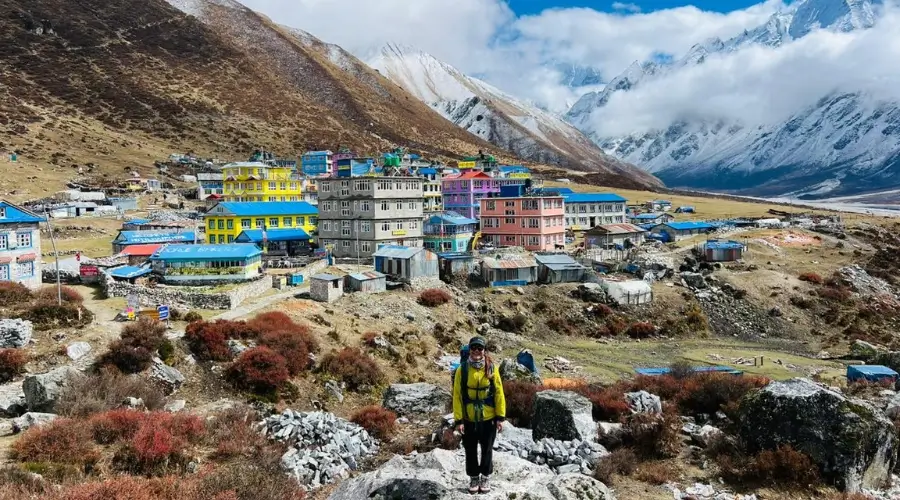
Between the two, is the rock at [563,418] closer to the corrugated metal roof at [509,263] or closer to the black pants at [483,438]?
the black pants at [483,438]

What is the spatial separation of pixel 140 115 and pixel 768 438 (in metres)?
145

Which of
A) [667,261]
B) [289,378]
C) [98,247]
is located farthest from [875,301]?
[98,247]

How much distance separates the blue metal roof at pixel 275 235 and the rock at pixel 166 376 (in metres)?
33.2

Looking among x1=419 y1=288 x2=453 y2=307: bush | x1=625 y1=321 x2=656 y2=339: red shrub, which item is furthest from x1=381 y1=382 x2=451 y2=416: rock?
x1=625 y1=321 x2=656 y2=339: red shrub

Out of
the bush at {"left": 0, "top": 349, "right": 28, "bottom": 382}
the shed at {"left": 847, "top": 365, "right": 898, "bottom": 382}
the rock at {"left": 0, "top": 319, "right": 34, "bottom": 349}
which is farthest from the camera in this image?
the shed at {"left": 847, "top": 365, "right": 898, "bottom": 382}

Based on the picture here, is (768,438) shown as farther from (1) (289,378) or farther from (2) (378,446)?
(1) (289,378)

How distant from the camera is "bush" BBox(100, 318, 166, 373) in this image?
77.0 ft

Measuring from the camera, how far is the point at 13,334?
24.1m

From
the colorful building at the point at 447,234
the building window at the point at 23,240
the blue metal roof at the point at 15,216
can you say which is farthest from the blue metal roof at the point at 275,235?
the blue metal roof at the point at 15,216

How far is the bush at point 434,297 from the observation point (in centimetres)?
4558

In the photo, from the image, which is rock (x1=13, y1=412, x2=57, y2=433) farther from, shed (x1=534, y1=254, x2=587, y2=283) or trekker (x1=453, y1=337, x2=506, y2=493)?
shed (x1=534, y1=254, x2=587, y2=283)

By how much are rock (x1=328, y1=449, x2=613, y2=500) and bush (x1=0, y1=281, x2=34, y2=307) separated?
25.1 meters

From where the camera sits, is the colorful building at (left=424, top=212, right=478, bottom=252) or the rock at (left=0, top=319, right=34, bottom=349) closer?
the rock at (left=0, top=319, right=34, bottom=349)

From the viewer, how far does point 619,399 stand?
782 inches
